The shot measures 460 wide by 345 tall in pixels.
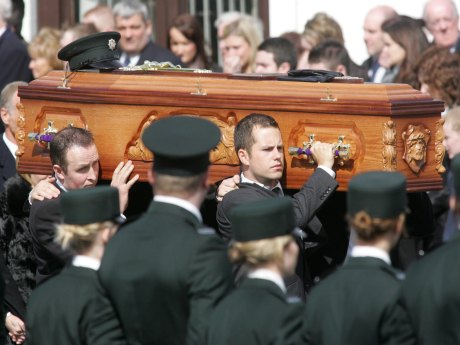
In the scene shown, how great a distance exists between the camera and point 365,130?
7152 millimetres

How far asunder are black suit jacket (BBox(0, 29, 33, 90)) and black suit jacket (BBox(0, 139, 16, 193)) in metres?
2.17

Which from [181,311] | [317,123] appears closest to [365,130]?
[317,123]

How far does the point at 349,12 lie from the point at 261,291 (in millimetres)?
7982

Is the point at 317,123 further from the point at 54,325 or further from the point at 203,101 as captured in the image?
the point at 54,325

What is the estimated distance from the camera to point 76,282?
5621 mm

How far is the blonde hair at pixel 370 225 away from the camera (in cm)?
524

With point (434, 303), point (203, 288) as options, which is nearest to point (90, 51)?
point (203, 288)

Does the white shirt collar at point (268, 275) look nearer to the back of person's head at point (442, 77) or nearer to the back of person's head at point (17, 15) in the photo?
the back of person's head at point (442, 77)

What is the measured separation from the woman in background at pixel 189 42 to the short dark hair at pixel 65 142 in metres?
4.25

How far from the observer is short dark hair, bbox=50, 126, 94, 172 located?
724 cm

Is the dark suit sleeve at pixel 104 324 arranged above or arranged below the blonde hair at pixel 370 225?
below

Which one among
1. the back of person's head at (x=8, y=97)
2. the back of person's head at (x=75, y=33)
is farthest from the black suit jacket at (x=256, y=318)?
the back of person's head at (x=75, y=33)

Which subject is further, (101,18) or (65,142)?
(101,18)

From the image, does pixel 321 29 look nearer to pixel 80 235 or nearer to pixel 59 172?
pixel 59 172
